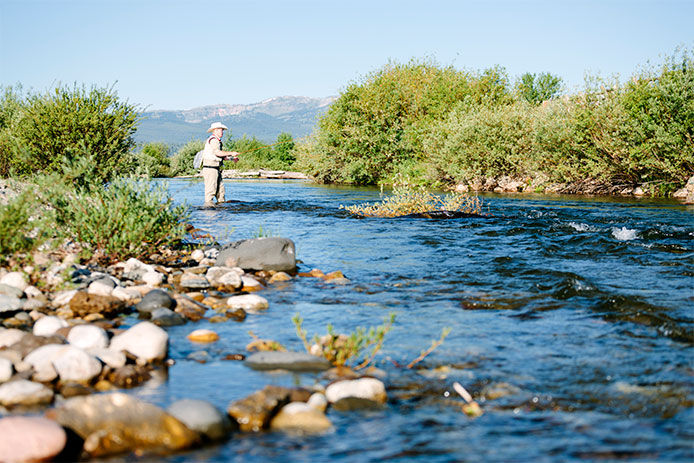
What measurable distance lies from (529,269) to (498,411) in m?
5.91

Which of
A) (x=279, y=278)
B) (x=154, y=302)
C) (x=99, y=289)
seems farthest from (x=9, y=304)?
(x=279, y=278)

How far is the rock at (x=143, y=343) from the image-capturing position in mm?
5234

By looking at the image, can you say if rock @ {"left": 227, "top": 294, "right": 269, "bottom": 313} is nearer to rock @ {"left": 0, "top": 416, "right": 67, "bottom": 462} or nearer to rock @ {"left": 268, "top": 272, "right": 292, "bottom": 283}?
rock @ {"left": 268, "top": 272, "right": 292, "bottom": 283}

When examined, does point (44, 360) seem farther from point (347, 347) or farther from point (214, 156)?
point (214, 156)

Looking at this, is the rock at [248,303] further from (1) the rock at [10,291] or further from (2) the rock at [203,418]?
(2) the rock at [203,418]

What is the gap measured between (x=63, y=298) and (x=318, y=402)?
3802 millimetres

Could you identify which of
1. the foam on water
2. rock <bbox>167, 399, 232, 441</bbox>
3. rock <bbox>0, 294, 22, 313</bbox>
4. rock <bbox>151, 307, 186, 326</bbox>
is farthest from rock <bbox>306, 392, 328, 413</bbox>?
the foam on water

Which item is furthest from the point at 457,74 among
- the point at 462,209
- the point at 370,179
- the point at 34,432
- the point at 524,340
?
the point at 34,432

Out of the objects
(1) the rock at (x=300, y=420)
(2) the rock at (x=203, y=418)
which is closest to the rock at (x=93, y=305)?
(2) the rock at (x=203, y=418)

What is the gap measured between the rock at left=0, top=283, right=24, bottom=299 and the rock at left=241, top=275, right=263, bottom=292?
274cm

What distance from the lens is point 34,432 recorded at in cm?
349

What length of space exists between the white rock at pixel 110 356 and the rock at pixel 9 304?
1.76 metres

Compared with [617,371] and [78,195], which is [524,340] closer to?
[617,371]

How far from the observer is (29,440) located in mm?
3439
